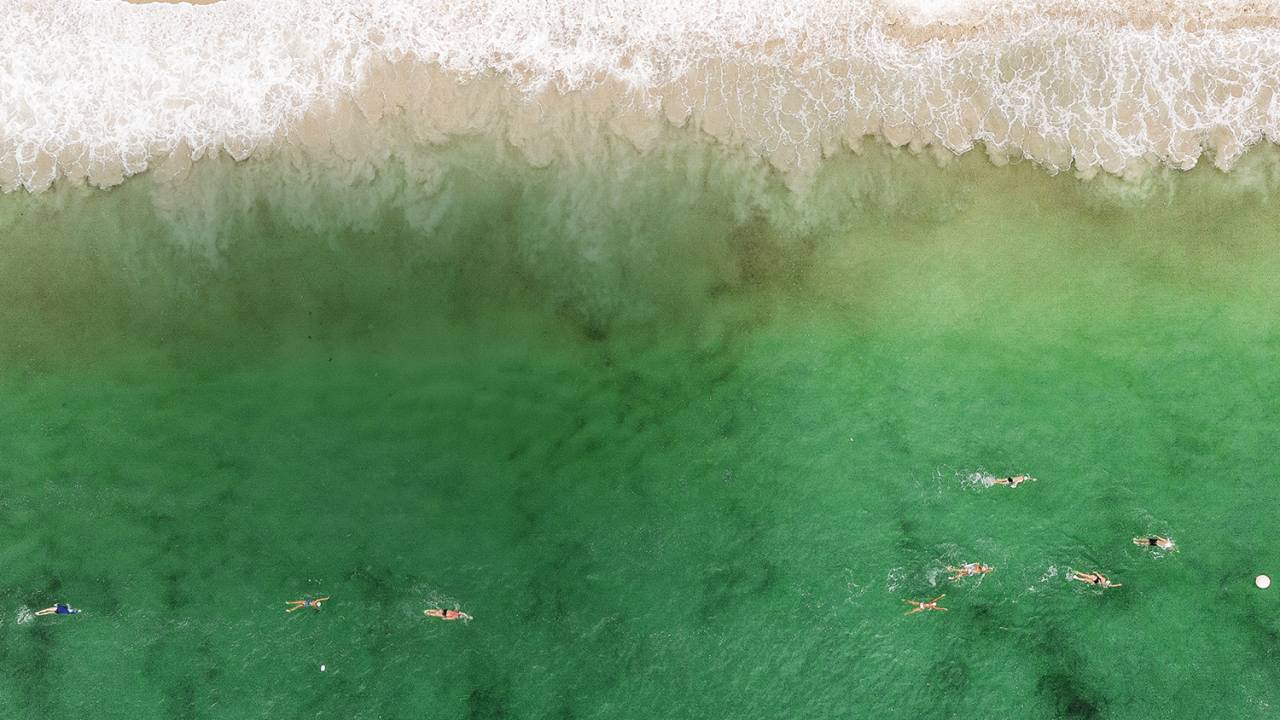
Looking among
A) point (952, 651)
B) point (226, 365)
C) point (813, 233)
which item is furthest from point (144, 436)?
point (952, 651)

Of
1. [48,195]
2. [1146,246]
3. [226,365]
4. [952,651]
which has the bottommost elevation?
[952,651]

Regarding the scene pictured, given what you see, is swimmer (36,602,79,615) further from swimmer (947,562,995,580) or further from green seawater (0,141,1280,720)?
swimmer (947,562,995,580)

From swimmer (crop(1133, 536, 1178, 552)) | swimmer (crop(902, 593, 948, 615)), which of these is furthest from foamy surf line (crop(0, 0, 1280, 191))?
swimmer (crop(902, 593, 948, 615))

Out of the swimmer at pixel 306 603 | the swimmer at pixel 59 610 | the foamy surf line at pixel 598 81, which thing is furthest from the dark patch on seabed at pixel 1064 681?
the swimmer at pixel 59 610

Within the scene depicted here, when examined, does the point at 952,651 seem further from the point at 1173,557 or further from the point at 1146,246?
the point at 1146,246

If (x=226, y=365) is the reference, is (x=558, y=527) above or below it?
below

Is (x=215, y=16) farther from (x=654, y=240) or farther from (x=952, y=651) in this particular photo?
(x=952, y=651)

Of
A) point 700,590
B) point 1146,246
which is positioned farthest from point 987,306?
point 700,590
